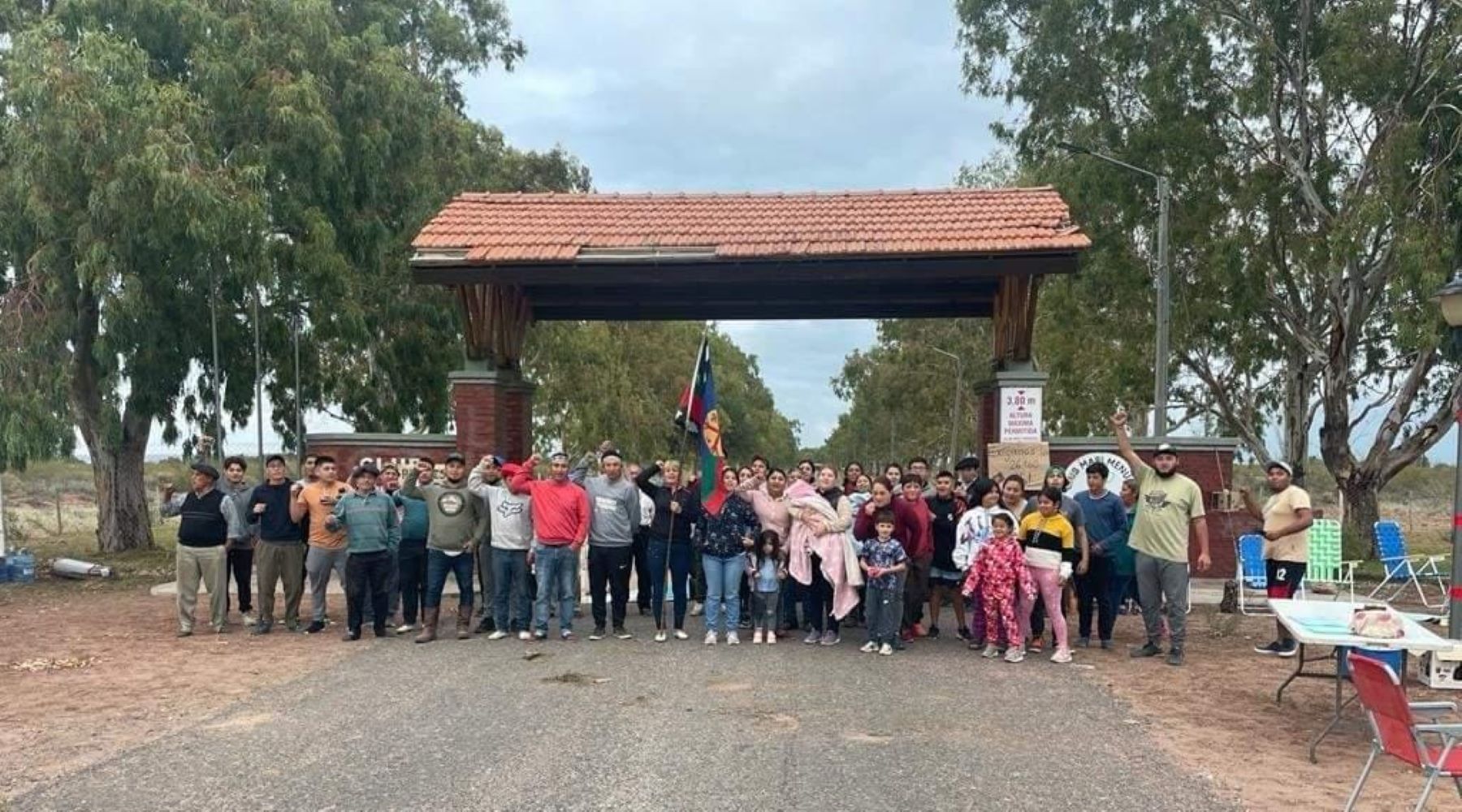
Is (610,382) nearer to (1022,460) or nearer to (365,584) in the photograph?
(1022,460)

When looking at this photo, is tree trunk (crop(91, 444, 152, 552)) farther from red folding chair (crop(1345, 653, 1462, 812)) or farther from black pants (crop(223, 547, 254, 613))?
red folding chair (crop(1345, 653, 1462, 812))

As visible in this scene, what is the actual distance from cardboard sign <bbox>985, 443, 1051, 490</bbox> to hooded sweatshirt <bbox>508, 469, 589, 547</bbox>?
17.2ft

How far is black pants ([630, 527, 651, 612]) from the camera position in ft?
35.2

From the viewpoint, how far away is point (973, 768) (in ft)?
19.0

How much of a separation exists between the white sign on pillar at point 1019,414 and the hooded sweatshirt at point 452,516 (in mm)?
6692

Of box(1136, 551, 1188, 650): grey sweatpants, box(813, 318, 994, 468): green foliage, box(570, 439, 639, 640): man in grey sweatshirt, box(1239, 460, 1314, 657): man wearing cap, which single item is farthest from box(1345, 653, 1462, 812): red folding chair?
box(813, 318, 994, 468): green foliage

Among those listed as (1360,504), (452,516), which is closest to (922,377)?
(1360,504)

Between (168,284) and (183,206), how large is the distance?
6.20 ft

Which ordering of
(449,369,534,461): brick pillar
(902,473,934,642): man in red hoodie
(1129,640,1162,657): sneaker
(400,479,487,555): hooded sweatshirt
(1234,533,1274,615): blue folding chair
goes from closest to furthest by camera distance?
1. (1129,640,1162,657): sneaker
2. (902,473,934,642): man in red hoodie
3. (400,479,487,555): hooded sweatshirt
4. (1234,533,1274,615): blue folding chair
5. (449,369,534,461): brick pillar

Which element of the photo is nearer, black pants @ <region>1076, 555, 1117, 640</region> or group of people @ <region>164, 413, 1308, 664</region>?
group of people @ <region>164, 413, 1308, 664</region>

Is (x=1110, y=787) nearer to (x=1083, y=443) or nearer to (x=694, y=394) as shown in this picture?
(x=694, y=394)

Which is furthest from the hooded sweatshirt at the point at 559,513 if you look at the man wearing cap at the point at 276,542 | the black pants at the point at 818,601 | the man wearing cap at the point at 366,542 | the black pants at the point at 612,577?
the man wearing cap at the point at 276,542

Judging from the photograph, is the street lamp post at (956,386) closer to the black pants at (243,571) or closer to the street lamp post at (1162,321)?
the street lamp post at (1162,321)

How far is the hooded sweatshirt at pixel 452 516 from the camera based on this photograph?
980cm
